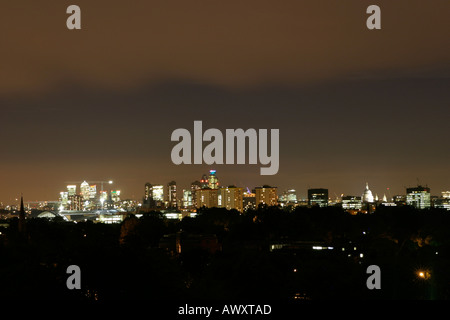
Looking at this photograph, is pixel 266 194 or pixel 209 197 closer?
pixel 266 194

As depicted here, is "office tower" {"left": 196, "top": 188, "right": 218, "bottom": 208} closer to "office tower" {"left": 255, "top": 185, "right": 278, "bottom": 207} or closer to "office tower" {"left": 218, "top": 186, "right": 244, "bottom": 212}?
"office tower" {"left": 218, "top": 186, "right": 244, "bottom": 212}

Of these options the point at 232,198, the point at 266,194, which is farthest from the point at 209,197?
the point at 266,194

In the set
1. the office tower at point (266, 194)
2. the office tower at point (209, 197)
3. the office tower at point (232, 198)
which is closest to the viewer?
the office tower at point (232, 198)

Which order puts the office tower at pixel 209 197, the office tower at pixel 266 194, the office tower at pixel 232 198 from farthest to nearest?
the office tower at pixel 209 197 < the office tower at pixel 266 194 < the office tower at pixel 232 198

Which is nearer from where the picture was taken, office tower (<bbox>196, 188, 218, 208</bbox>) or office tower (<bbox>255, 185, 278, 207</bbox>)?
office tower (<bbox>255, 185, 278, 207</bbox>)

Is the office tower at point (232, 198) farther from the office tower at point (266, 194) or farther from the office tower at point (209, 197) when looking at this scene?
the office tower at point (266, 194)

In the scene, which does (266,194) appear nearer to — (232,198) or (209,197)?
(232,198)

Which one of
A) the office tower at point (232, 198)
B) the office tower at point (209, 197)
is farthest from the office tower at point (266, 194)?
the office tower at point (209, 197)

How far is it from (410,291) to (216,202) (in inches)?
6371

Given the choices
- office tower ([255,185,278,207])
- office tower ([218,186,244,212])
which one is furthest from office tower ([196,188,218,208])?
office tower ([255,185,278,207])

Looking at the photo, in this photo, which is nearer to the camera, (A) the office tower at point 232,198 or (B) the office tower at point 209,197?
(A) the office tower at point 232,198
